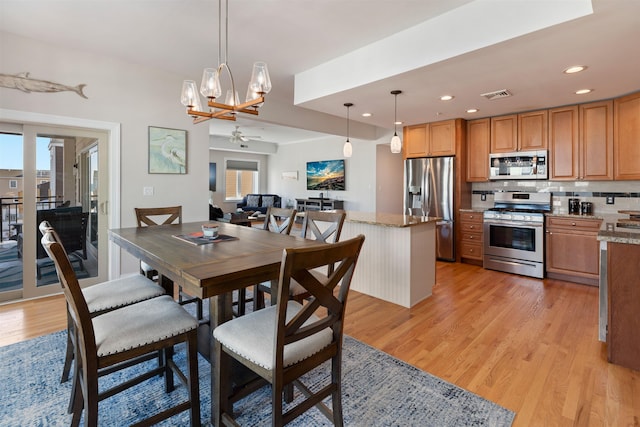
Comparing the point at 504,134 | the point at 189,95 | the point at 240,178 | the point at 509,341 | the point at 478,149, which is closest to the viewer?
the point at 189,95

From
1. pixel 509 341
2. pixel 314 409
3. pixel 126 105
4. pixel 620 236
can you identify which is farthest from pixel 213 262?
pixel 126 105

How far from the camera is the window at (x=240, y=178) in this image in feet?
35.5

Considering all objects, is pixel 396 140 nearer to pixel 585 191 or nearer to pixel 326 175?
pixel 585 191

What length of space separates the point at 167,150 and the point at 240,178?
7472 millimetres

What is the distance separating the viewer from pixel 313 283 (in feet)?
4.00

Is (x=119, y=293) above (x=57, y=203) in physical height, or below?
below

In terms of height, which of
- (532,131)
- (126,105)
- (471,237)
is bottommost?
(471,237)

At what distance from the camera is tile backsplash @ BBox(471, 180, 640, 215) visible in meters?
4.06

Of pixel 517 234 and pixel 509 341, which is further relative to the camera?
pixel 517 234

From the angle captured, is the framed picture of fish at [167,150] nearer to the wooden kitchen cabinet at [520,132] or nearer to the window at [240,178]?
the wooden kitchen cabinet at [520,132]

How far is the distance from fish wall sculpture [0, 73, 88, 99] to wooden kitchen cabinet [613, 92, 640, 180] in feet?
20.6

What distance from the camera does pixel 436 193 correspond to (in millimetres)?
5215

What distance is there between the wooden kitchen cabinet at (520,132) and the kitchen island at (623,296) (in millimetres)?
2670

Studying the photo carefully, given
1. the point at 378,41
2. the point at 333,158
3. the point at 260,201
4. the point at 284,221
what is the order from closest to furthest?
the point at 284,221 → the point at 378,41 → the point at 333,158 → the point at 260,201
